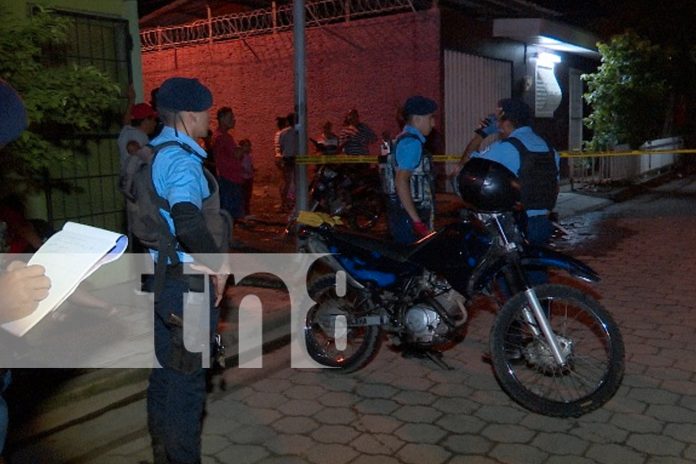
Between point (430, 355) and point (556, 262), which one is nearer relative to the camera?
point (556, 262)

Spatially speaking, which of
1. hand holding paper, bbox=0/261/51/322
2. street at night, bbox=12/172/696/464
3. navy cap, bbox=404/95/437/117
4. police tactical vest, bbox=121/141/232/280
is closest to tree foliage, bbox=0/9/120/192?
police tactical vest, bbox=121/141/232/280

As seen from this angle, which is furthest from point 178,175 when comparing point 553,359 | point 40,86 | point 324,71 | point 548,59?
point 548,59

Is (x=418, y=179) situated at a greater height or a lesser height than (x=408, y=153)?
lesser

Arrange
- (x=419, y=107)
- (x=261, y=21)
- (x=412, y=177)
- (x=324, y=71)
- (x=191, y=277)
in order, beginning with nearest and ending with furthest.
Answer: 1. (x=191, y=277)
2. (x=419, y=107)
3. (x=412, y=177)
4. (x=324, y=71)
5. (x=261, y=21)

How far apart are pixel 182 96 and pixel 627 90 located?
16.5 meters

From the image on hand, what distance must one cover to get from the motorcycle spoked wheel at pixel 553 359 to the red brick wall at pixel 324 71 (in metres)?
9.41

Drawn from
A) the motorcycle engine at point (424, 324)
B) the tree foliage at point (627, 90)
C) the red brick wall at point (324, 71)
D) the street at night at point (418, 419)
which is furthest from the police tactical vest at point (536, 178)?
the tree foliage at point (627, 90)

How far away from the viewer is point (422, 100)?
219 inches

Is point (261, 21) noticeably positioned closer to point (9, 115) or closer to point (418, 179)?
point (418, 179)

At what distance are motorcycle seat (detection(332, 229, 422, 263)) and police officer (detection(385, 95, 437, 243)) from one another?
672 mm

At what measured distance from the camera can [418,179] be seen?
5.78m

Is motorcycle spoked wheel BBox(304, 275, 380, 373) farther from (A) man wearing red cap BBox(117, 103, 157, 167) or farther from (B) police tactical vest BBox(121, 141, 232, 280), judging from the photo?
(A) man wearing red cap BBox(117, 103, 157, 167)

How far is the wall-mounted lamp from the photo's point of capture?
17.5m

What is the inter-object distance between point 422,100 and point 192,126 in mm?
2520
